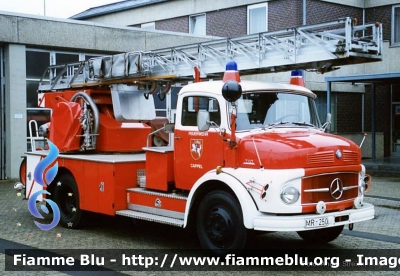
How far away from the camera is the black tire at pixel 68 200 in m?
10.5

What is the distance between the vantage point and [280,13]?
2448 cm

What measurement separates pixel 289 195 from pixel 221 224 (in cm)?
104

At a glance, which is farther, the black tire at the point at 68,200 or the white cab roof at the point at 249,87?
the black tire at the point at 68,200

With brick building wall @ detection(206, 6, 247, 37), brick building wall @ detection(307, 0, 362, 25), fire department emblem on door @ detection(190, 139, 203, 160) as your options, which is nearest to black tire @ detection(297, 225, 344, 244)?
fire department emblem on door @ detection(190, 139, 203, 160)

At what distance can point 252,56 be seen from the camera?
30.6 feet

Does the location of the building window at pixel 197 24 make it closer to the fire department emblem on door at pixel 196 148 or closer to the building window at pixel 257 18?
the building window at pixel 257 18

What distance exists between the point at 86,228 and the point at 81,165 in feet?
4.00

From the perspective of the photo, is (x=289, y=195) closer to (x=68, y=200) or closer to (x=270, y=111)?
(x=270, y=111)

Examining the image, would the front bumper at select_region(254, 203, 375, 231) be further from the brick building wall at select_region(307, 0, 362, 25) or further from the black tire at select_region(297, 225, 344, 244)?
the brick building wall at select_region(307, 0, 362, 25)

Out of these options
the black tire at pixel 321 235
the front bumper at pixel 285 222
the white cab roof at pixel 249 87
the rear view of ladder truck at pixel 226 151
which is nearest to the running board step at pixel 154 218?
the rear view of ladder truck at pixel 226 151

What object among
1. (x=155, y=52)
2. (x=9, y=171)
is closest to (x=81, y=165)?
(x=155, y=52)

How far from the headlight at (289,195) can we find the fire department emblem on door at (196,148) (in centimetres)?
159

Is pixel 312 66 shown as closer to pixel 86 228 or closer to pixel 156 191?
pixel 156 191

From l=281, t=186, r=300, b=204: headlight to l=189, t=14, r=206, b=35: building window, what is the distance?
20851 mm
